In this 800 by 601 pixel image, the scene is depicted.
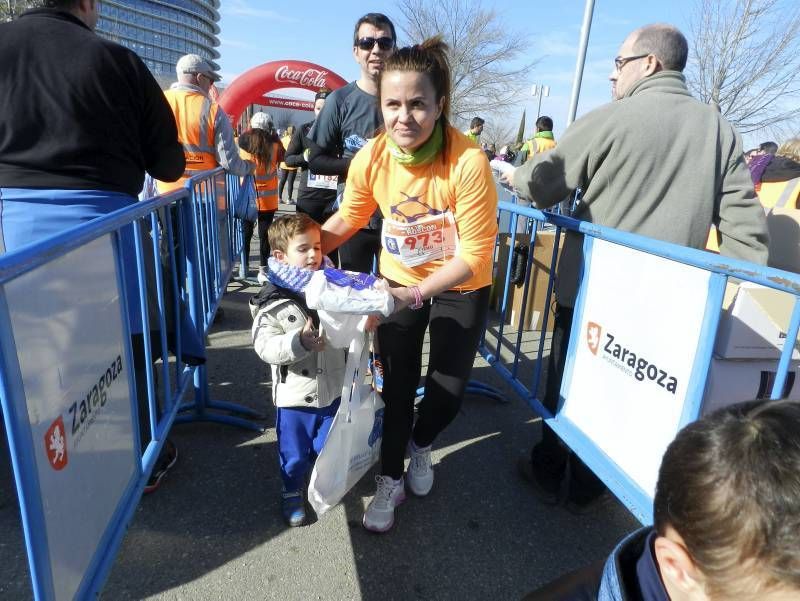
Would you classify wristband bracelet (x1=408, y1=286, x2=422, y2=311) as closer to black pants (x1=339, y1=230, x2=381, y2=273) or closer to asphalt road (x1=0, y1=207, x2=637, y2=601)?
asphalt road (x1=0, y1=207, x2=637, y2=601)

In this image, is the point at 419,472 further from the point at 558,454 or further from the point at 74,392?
the point at 74,392

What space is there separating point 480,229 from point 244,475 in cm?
168

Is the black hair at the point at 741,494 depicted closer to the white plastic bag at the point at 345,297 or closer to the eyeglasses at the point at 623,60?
the white plastic bag at the point at 345,297

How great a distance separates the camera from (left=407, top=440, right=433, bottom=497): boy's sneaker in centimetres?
253

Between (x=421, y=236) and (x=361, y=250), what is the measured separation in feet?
4.33

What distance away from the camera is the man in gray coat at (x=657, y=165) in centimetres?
202

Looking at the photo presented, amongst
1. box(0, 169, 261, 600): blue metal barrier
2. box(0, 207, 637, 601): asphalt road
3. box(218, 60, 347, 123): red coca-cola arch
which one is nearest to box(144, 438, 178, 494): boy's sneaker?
box(0, 207, 637, 601): asphalt road

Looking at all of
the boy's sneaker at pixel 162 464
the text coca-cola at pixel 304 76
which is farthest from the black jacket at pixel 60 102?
the text coca-cola at pixel 304 76

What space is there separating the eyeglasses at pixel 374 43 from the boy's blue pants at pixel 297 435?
198 centimetres

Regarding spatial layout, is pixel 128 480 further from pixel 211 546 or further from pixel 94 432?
pixel 211 546

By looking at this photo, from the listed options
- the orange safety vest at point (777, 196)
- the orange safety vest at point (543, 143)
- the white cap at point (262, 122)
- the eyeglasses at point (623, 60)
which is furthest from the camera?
the orange safety vest at point (543, 143)

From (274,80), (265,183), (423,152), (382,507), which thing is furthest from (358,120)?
(274,80)

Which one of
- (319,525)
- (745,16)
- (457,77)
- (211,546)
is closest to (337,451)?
(319,525)

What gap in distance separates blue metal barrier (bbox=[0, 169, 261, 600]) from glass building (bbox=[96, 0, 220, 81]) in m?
96.3
